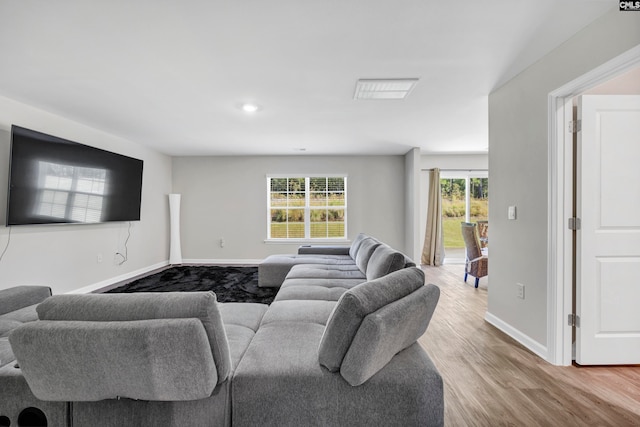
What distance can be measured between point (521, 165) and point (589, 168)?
1.57ft

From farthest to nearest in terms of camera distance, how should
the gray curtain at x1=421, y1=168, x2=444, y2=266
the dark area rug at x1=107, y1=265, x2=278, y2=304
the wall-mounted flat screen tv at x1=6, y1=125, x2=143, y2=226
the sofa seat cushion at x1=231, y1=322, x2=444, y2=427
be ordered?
the gray curtain at x1=421, y1=168, x2=444, y2=266 < the dark area rug at x1=107, y1=265, x2=278, y2=304 < the wall-mounted flat screen tv at x1=6, y1=125, x2=143, y2=226 < the sofa seat cushion at x1=231, y1=322, x2=444, y2=427

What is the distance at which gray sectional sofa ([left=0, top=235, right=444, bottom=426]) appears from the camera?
1079 mm

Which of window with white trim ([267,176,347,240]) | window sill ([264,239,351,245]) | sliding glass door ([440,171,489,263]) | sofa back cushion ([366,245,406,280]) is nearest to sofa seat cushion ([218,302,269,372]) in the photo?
sofa back cushion ([366,245,406,280])

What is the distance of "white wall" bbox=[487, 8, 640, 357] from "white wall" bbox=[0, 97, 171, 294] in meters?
5.04

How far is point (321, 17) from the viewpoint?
71.2 inches

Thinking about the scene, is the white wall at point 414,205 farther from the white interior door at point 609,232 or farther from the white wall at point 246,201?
the white interior door at point 609,232

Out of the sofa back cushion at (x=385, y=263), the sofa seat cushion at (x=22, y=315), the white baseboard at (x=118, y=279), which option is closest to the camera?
the sofa seat cushion at (x=22, y=315)

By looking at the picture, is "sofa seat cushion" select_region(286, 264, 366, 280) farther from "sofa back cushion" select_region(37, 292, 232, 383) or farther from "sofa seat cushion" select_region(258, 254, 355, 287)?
"sofa back cushion" select_region(37, 292, 232, 383)

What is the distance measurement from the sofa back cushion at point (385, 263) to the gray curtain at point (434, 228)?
150 inches

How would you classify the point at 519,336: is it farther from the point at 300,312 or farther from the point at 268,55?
the point at 268,55

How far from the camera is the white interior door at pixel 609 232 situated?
83.5 inches

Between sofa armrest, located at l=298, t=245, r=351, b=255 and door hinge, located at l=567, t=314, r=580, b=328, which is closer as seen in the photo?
door hinge, located at l=567, t=314, r=580, b=328

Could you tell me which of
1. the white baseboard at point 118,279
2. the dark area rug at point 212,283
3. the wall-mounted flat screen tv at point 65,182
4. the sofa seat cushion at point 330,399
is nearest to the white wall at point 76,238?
the white baseboard at point 118,279

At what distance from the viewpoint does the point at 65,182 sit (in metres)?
3.51
